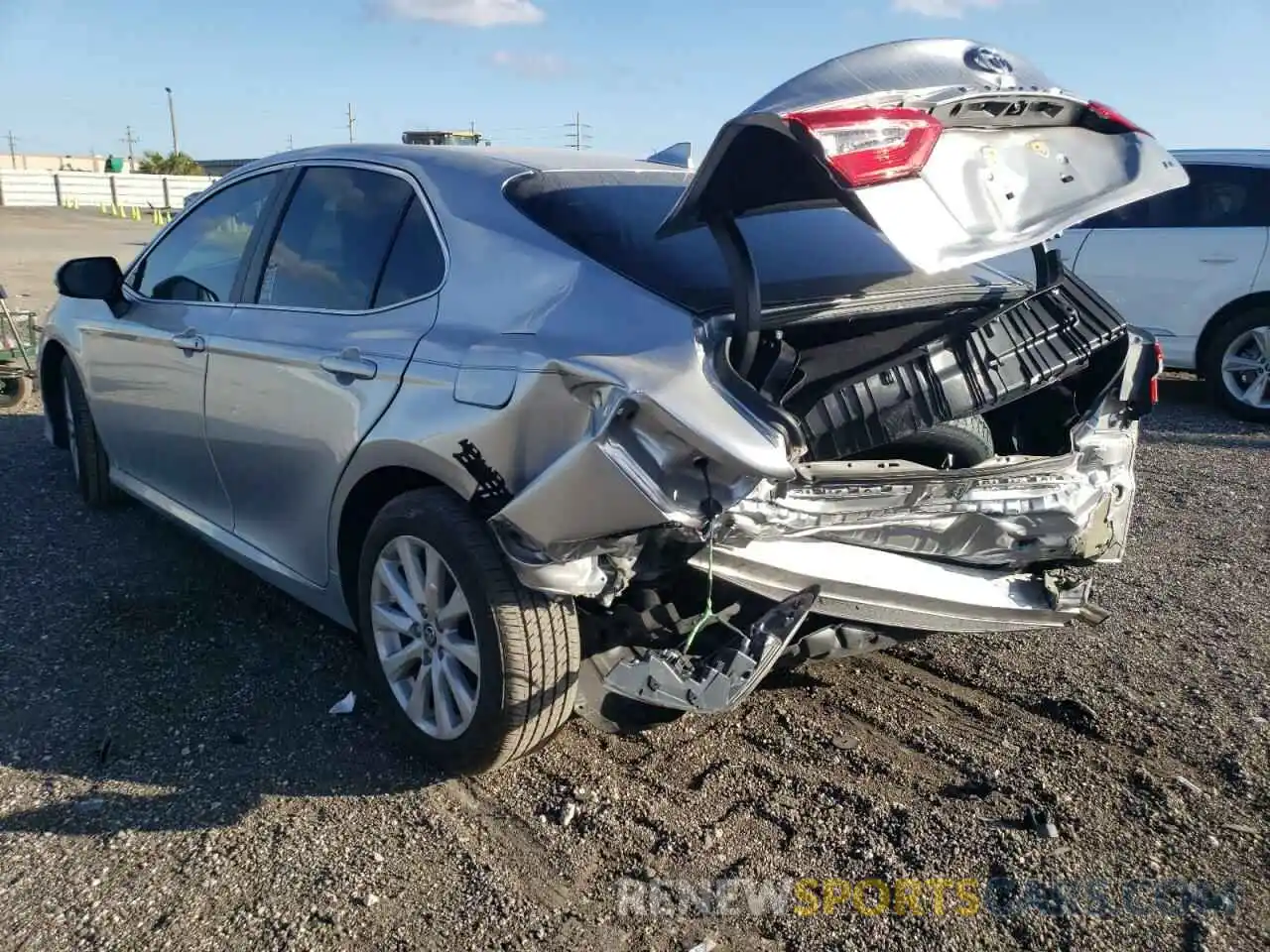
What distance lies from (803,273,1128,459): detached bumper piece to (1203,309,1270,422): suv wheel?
5.92 m

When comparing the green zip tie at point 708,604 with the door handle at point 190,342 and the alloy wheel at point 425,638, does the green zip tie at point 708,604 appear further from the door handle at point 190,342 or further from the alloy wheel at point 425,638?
the door handle at point 190,342

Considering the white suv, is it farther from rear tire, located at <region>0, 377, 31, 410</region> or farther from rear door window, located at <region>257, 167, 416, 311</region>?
rear tire, located at <region>0, 377, 31, 410</region>

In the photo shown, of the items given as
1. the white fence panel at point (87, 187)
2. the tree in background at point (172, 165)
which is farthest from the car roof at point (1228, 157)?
the tree in background at point (172, 165)

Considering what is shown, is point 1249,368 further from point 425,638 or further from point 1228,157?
point 425,638

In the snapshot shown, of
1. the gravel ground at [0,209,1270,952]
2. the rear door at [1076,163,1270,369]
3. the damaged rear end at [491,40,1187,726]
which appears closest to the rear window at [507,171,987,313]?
the damaged rear end at [491,40,1187,726]

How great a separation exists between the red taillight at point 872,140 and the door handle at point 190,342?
251 cm

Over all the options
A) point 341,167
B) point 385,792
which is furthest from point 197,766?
point 341,167

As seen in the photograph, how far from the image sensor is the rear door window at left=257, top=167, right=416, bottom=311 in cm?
326

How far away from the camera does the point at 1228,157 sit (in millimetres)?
7934

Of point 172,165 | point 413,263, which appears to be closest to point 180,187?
point 172,165

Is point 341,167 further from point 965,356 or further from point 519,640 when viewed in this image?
point 965,356

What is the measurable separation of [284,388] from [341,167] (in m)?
0.79

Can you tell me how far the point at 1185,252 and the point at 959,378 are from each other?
21.8ft

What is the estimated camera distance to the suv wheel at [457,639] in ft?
8.89
